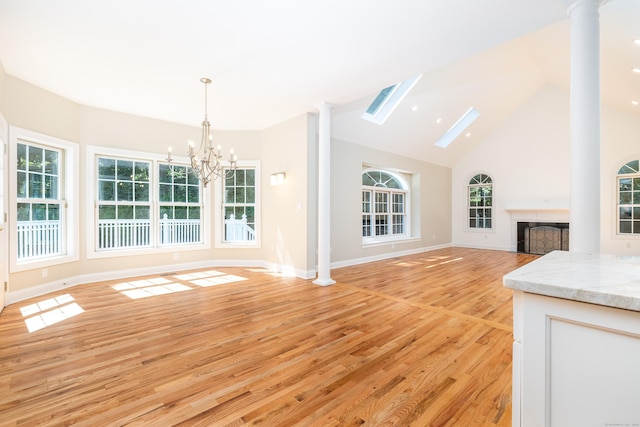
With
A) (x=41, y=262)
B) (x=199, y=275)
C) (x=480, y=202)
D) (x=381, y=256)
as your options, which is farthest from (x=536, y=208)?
(x=41, y=262)

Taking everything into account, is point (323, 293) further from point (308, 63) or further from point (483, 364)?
point (308, 63)

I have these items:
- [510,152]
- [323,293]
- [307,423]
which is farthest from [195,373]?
[510,152]

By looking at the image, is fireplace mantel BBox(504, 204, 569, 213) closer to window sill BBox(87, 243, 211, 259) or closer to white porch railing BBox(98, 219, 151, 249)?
window sill BBox(87, 243, 211, 259)

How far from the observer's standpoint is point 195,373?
205 centimetres

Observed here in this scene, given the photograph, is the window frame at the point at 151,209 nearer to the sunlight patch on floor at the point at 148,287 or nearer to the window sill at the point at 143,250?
the window sill at the point at 143,250

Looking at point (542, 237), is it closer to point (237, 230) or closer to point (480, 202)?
point (480, 202)

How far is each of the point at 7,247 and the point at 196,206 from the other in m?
2.65

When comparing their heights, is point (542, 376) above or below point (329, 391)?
above

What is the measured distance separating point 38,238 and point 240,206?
3012mm

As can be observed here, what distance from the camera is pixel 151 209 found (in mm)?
5230

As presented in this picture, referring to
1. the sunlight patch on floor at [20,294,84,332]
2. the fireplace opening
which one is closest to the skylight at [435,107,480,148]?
the fireplace opening

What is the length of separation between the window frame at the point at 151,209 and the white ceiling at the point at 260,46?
28.4 inches

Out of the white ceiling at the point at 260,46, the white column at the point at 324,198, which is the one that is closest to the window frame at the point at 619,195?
the white ceiling at the point at 260,46

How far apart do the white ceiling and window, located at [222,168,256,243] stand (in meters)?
1.15
